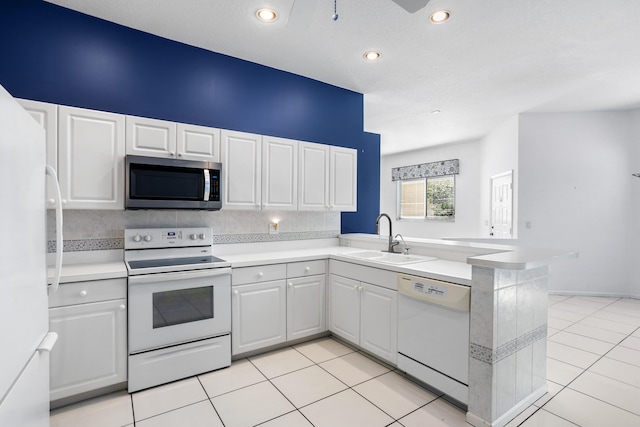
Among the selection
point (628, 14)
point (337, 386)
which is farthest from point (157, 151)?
point (628, 14)

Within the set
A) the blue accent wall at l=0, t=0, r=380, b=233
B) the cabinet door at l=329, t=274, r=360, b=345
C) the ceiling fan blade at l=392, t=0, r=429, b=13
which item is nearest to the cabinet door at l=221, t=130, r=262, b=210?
the blue accent wall at l=0, t=0, r=380, b=233

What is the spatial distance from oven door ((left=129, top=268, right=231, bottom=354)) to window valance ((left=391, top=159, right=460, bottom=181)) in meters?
6.14

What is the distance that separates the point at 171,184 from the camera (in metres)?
2.59

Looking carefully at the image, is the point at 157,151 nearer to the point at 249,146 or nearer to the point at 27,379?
the point at 249,146

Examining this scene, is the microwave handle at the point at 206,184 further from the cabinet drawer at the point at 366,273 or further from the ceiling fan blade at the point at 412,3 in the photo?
the ceiling fan blade at the point at 412,3

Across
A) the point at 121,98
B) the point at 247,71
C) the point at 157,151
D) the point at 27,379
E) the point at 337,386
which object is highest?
the point at 247,71

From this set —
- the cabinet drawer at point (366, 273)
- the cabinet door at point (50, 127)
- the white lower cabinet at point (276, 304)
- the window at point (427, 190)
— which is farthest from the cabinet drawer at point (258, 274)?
the window at point (427, 190)

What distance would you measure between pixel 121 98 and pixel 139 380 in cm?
218

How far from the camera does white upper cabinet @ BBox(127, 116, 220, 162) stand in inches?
99.2

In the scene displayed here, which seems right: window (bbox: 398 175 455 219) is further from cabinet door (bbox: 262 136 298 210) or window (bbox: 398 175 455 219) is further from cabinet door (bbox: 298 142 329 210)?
cabinet door (bbox: 262 136 298 210)

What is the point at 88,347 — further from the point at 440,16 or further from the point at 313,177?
the point at 440,16

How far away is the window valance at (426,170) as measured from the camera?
7289 mm

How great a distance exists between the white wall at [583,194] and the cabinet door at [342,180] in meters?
2.97

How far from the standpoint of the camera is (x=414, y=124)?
573 cm
